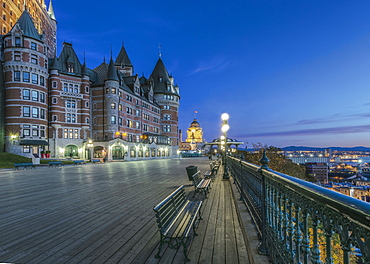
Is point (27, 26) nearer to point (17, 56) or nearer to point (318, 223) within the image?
point (17, 56)

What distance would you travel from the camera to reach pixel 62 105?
4391 centimetres

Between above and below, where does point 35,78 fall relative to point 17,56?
below

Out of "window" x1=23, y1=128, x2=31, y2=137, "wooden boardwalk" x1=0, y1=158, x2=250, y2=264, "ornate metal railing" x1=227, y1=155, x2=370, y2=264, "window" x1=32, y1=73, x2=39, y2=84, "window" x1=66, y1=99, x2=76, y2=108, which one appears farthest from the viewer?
"window" x1=66, y1=99, x2=76, y2=108

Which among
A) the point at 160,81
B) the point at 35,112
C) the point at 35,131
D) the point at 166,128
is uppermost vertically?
the point at 160,81

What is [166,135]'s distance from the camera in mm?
71250

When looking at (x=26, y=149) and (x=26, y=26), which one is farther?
(x=26, y=26)

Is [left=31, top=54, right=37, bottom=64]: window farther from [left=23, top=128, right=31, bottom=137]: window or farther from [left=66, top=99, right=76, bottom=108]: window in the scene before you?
[left=23, top=128, right=31, bottom=137]: window

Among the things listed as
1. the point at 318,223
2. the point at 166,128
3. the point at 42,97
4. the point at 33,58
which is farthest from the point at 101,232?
the point at 166,128

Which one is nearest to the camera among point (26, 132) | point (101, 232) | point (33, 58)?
point (101, 232)

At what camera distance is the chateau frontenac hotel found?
37469 millimetres

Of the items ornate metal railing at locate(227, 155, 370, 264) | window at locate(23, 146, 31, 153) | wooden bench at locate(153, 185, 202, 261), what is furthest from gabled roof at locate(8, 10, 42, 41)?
ornate metal railing at locate(227, 155, 370, 264)

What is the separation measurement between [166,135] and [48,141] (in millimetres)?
35851

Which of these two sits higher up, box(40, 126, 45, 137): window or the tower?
the tower

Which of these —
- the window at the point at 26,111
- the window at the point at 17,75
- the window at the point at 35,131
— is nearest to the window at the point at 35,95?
the window at the point at 26,111
